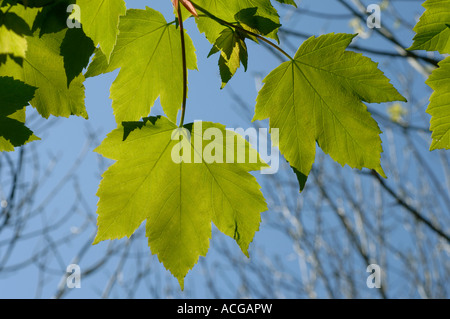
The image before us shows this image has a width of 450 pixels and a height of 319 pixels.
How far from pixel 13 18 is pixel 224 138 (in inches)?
18.2

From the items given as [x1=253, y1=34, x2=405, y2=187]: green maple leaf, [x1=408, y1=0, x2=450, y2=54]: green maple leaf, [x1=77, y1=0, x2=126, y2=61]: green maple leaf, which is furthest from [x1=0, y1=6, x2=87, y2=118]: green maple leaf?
[x1=408, y1=0, x2=450, y2=54]: green maple leaf

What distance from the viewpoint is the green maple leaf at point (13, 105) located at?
700 millimetres

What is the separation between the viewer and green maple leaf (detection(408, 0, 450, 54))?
73 cm

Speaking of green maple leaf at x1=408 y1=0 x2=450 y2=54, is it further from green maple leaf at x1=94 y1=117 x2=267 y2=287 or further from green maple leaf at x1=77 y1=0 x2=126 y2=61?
green maple leaf at x1=77 y1=0 x2=126 y2=61

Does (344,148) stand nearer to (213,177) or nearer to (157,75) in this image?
(213,177)

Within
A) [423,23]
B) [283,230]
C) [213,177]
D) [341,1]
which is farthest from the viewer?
[283,230]

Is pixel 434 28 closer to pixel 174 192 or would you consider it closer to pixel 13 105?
pixel 174 192

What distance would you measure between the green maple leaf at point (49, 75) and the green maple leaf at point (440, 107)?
68 centimetres

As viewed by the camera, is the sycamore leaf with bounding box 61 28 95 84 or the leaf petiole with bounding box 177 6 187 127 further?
the leaf petiole with bounding box 177 6 187 127

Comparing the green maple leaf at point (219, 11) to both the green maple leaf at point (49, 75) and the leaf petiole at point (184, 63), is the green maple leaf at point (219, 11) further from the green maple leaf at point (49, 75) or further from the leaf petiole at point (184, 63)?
the green maple leaf at point (49, 75)

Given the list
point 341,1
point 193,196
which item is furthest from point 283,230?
point 193,196

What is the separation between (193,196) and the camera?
91cm

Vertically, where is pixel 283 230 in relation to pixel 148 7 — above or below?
above

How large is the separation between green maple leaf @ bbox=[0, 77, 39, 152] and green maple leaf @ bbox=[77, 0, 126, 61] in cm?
15
